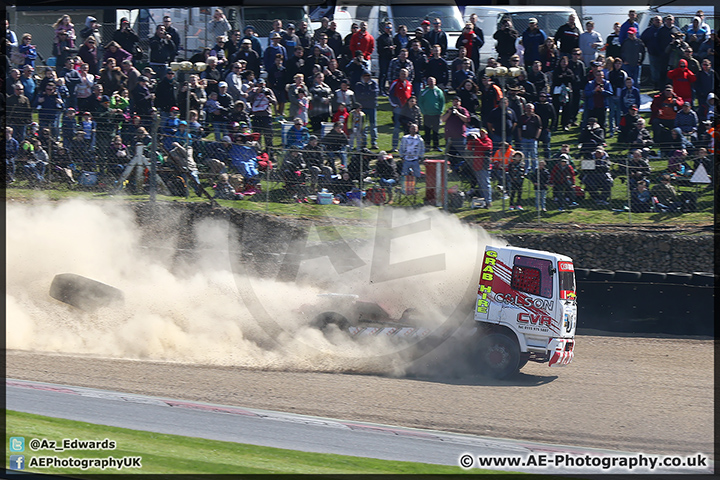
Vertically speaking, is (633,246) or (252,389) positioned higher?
(633,246)

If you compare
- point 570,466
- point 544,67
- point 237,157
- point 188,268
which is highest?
point 544,67

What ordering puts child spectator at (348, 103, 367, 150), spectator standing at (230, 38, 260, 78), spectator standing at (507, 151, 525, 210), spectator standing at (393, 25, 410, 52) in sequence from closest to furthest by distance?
spectator standing at (507, 151, 525, 210) < child spectator at (348, 103, 367, 150) < spectator standing at (230, 38, 260, 78) < spectator standing at (393, 25, 410, 52)

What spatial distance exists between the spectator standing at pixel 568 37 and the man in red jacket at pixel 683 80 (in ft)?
7.86

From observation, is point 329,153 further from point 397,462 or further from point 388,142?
point 397,462

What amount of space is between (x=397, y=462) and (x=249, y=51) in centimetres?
1349

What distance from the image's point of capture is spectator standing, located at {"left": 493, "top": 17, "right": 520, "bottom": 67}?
759 inches

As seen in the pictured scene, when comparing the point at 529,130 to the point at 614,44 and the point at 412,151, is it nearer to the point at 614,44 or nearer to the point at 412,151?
the point at 412,151

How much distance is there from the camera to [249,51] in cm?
1897

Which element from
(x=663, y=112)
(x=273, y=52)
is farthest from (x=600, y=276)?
(x=273, y=52)

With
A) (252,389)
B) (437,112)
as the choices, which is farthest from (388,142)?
(252,389)

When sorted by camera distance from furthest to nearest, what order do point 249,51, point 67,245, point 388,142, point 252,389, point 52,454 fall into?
point 249,51
point 388,142
point 67,245
point 252,389
point 52,454

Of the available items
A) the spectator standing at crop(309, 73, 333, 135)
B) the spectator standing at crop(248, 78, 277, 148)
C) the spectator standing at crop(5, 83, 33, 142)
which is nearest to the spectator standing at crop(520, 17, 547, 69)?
the spectator standing at crop(309, 73, 333, 135)

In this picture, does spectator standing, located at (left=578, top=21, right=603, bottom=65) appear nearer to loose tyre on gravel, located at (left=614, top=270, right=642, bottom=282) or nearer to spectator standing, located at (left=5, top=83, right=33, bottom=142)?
loose tyre on gravel, located at (left=614, top=270, right=642, bottom=282)

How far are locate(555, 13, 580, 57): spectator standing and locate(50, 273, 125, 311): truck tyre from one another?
41.4ft
